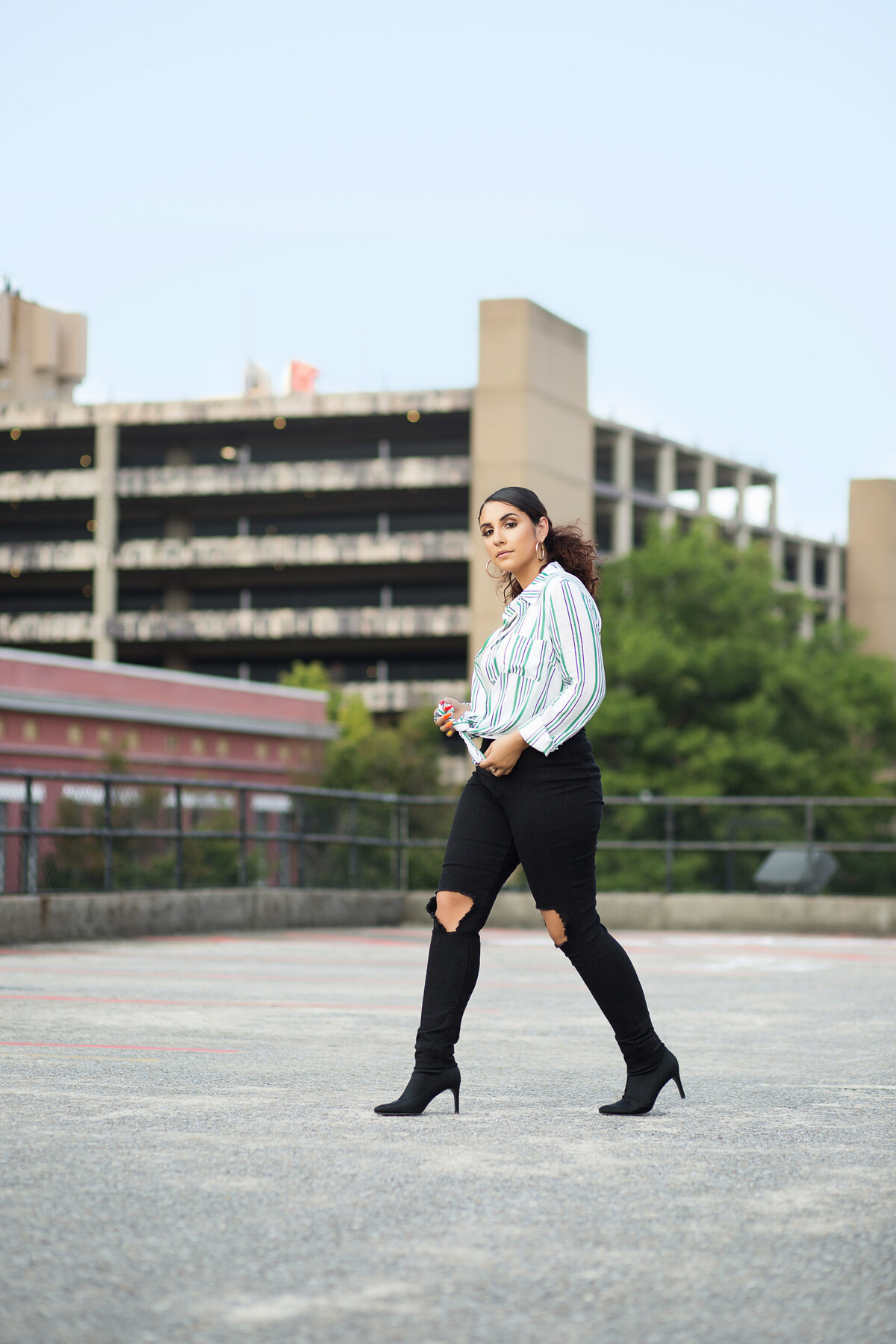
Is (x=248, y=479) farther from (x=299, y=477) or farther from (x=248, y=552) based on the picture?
(x=248, y=552)

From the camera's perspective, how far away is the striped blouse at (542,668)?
4734mm

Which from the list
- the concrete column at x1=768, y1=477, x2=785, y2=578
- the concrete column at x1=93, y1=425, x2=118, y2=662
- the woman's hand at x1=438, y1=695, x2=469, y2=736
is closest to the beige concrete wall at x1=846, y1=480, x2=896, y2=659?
the concrete column at x1=768, y1=477, x2=785, y2=578

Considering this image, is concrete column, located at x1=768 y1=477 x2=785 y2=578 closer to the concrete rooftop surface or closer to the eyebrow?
the concrete rooftop surface

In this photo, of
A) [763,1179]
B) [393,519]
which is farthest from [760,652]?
[763,1179]

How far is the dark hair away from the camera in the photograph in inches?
199

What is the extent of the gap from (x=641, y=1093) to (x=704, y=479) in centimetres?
8307

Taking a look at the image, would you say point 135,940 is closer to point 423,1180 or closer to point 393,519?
point 423,1180

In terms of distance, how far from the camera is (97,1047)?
604cm

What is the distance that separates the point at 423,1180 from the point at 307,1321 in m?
1.09

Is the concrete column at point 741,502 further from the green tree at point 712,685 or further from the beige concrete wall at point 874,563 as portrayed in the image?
the green tree at point 712,685

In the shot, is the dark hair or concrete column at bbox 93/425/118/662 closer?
the dark hair

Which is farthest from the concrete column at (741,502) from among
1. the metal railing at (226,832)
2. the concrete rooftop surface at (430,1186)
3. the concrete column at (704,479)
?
the concrete rooftop surface at (430,1186)

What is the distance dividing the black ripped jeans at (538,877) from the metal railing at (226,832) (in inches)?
310

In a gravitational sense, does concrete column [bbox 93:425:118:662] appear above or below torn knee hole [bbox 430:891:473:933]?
above
